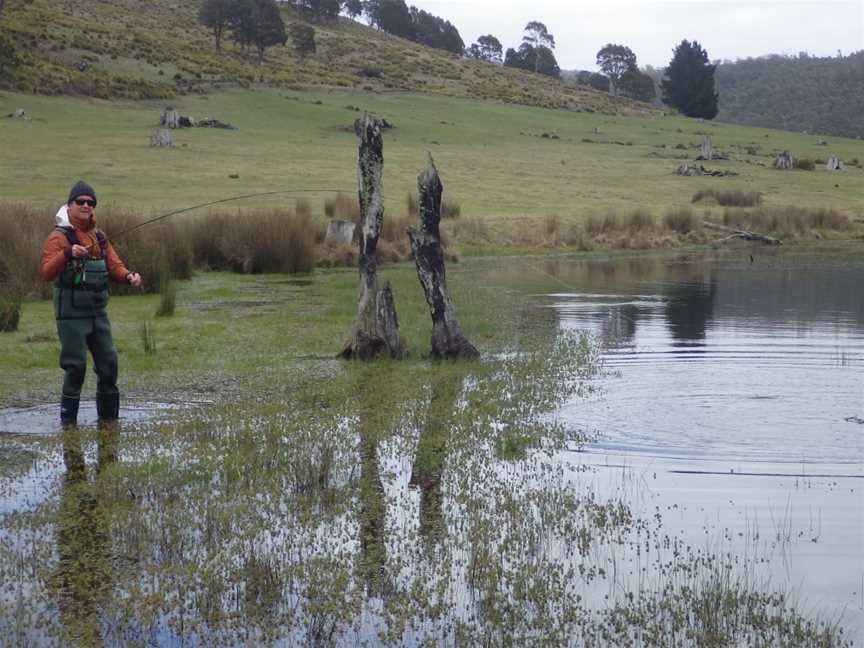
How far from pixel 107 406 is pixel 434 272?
16.8 ft

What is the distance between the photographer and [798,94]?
150875 mm

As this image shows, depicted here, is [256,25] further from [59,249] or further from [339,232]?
[59,249]

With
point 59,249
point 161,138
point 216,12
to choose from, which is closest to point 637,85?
point 216,12

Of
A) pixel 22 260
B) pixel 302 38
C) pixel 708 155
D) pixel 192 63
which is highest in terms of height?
pixel 302 38

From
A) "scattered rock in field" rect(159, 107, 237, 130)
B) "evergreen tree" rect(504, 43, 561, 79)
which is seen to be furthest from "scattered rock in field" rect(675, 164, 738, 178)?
"evergreen tree" rect(504, 43, 561, 79)

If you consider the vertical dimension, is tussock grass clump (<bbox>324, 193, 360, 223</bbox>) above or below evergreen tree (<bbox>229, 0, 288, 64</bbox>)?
below

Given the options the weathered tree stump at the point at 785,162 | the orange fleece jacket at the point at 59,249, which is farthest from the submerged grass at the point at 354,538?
the weathered tree stump at the point at 785,162

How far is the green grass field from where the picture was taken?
39.9 m

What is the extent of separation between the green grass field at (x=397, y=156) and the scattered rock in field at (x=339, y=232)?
4.69m

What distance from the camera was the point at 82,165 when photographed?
43250mm

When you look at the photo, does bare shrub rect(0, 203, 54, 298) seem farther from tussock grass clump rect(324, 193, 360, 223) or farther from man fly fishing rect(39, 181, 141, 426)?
tussock grass clump rect(324, 193, 360, 223)

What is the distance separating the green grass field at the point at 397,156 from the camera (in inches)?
1571

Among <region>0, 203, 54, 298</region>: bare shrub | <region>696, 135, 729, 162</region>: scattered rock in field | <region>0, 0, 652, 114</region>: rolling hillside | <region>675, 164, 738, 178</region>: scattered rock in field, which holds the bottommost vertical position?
<region>0, 203, 54, 298</region>: bare shrub

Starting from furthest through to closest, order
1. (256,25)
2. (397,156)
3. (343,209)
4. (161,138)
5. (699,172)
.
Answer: (256,25), (699,172), (397,156), (161,138), (343,209)
